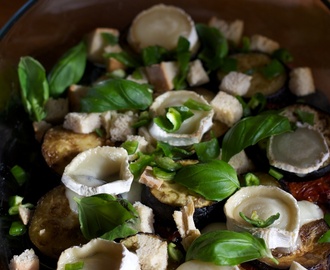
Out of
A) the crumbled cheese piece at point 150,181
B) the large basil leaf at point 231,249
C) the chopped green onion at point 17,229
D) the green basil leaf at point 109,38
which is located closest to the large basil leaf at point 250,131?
the crumbled cheese piece at point 150,181

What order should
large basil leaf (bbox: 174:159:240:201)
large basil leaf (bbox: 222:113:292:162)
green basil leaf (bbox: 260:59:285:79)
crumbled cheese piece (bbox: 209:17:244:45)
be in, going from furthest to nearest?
crumbled cheese piece (bbox: 209:17:244:45) → green basil leaf (bbox: 260:59:285:79) → large basil leaf (bbox: 222:113:292:162) → large basil leaf (bbox: 174:159:240:201)

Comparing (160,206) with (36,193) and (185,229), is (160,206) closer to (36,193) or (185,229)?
(185,229)

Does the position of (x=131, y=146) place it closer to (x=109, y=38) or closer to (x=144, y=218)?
(x=144, y=218)

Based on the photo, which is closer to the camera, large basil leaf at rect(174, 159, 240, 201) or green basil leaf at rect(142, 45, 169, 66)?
large basil leaf at rect(174, 159, 240, 201)

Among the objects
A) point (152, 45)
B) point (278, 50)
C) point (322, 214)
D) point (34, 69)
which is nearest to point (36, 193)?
point (34, 69)

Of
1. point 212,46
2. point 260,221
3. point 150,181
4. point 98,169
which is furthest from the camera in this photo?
point 212,46

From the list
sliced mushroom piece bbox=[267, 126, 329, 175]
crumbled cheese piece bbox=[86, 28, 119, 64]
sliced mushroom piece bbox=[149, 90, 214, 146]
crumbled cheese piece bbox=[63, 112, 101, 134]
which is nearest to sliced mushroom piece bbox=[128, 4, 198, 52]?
crumbled cheese piece bbox=[86, 28, 119, 64]

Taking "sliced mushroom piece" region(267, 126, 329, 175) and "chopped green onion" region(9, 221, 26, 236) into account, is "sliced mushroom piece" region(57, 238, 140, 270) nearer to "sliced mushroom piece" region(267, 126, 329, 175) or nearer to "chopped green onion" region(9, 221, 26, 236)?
"chopped green onion" region(9, 221, 26, 236)

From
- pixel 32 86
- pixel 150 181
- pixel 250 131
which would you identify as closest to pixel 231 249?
pixel 150 181
